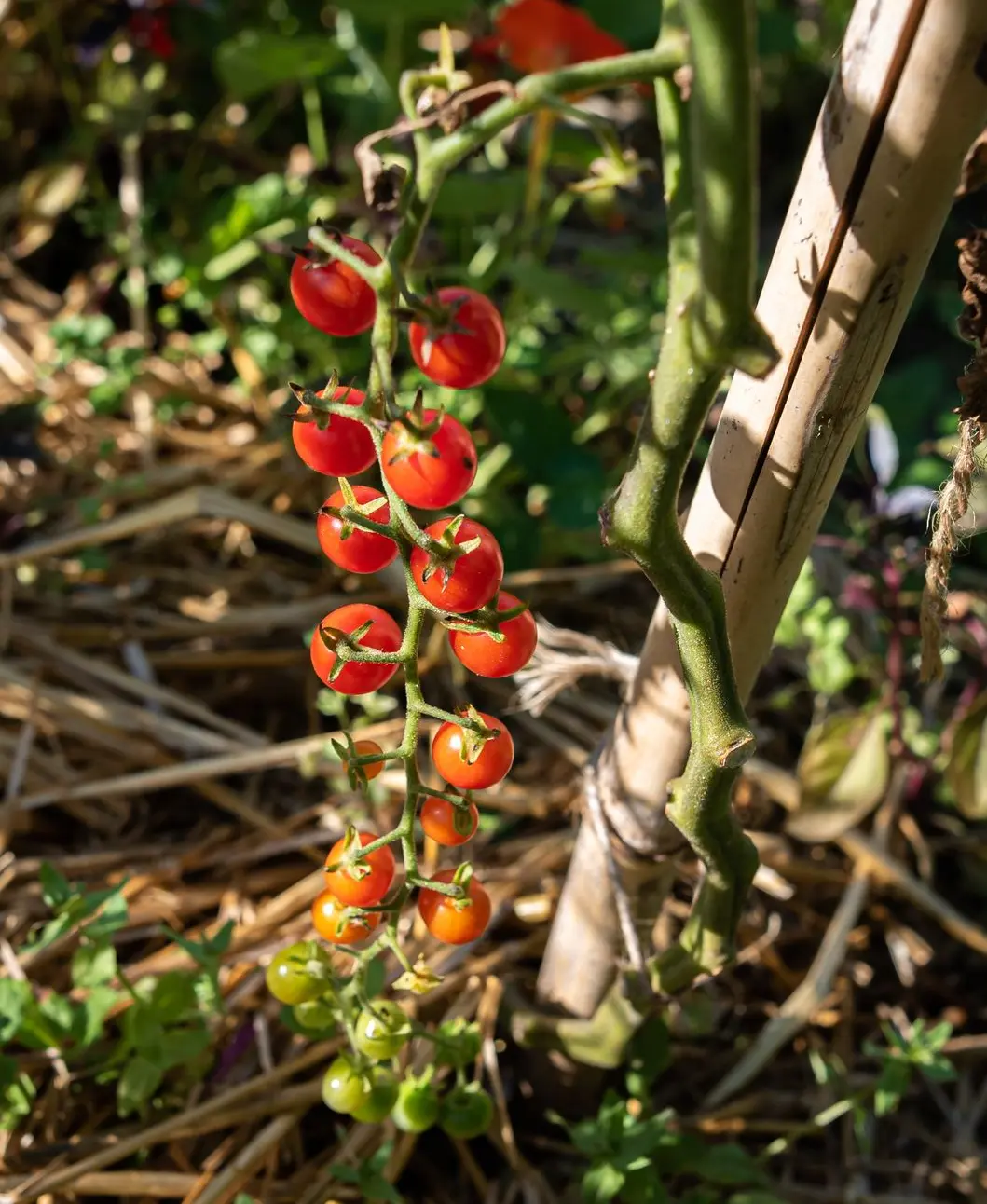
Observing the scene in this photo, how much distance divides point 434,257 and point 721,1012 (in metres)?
1.18

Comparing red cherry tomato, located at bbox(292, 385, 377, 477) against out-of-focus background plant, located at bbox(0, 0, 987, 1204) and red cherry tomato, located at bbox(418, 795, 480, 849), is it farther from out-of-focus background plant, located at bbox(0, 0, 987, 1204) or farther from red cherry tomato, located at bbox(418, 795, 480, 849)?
out-of-focus background plant, located at bbox(0, 0, 987, 1204)

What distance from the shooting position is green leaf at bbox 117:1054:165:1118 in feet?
2.90

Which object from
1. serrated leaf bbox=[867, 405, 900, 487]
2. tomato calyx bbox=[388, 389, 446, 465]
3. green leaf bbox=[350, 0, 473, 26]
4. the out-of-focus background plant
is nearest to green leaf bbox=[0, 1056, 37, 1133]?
the out-of-focus background plant

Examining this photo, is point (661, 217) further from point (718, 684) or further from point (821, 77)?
point (718, 684)

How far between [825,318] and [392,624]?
311 millimetres

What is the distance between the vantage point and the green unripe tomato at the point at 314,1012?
80 cm

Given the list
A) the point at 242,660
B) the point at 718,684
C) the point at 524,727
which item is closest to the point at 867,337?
the point at 718,684

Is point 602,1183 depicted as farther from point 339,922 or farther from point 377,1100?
point 339,922

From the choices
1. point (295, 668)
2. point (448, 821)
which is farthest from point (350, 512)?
point (295, 668)

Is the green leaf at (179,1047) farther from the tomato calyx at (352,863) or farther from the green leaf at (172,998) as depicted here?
the tomato calyx at (352,863)

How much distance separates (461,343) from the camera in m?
0.51

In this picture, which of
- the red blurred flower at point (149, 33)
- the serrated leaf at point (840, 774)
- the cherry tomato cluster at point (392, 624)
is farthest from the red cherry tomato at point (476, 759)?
the red blurred flower at point (149, 33)

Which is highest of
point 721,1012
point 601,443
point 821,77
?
point 821,77

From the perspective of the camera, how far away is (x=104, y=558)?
55.9 inches
